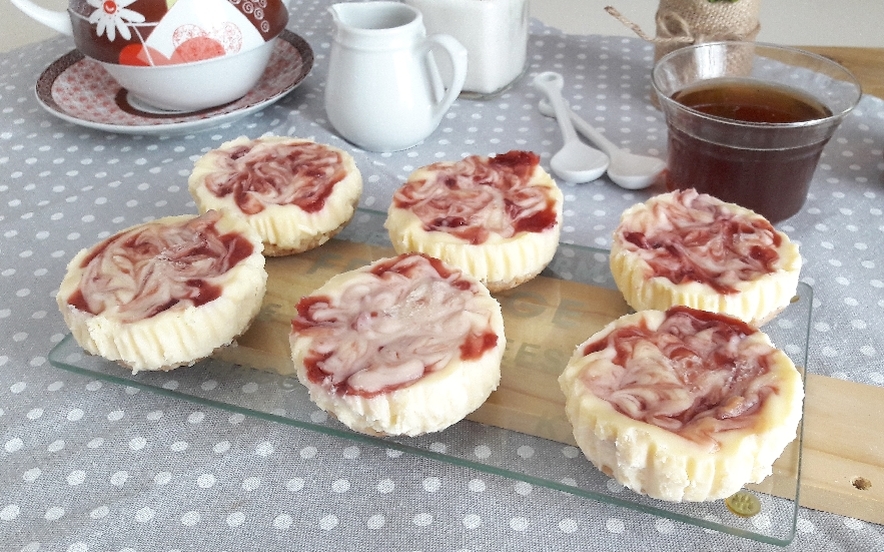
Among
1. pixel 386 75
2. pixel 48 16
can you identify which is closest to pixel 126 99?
pixel 48 16

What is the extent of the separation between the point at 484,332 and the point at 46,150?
1.12 metres

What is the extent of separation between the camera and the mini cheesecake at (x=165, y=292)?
2.96ft

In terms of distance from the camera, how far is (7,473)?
873 millimetres

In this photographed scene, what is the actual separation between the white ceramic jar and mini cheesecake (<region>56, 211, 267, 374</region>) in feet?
2.26

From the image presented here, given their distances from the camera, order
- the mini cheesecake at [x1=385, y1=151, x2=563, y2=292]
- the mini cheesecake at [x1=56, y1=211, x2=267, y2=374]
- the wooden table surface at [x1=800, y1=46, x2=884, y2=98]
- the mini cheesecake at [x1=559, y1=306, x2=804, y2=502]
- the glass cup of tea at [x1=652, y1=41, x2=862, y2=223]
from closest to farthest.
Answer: the mini cheesecake at [x1=559, y1=306, x2=804, y2=502]
the mini cheesecake at [x1=56, y1=211, x2=267, y2=374]
the mini cheesecake at [x1=385, y1=151, x2=563, y2=292]
the glass cup of tea at [x1=652, y1=41, x2=862, y2=223]
the wooden table surface at [x1=800, y1=46, x2=884, y2=98]

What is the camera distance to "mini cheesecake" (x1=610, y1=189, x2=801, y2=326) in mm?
925

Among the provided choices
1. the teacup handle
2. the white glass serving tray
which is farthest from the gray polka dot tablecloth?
the teacup handle

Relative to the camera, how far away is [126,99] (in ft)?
5.07

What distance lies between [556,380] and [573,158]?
591mm

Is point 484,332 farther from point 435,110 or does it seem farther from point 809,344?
point 435,110

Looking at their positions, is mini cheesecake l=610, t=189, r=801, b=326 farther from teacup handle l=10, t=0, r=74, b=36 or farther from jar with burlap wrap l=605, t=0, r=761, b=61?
teacup handle l=10, t=0, r=74, b=36

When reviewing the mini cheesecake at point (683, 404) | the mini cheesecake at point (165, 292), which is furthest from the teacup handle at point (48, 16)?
the mini cheesecake at point (683, 404)

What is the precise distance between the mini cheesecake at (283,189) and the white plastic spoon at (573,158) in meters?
0.39

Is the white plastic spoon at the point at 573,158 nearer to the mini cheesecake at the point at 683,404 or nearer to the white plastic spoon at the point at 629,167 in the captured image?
the white plastic spoon at the point at 629,167
